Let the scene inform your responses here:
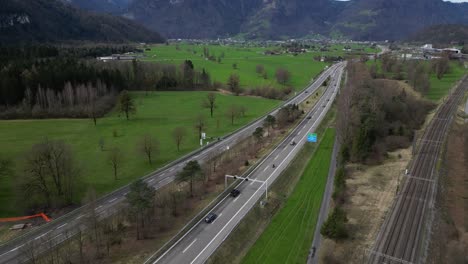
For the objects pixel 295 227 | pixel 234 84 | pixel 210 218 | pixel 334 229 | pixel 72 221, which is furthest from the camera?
pixel 234 84

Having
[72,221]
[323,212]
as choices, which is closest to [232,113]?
[323,212]

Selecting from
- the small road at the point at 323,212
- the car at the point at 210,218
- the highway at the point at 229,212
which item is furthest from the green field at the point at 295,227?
the car at the point at 210,218

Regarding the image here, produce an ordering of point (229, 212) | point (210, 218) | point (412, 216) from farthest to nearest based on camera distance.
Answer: point (412, 216) → point (229, 212) → point (210, 218)

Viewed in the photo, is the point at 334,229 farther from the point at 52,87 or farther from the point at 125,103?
the point at 52,87

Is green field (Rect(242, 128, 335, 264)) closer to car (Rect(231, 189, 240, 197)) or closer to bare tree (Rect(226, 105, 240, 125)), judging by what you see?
car (Rect(231, 189, 240, 197))

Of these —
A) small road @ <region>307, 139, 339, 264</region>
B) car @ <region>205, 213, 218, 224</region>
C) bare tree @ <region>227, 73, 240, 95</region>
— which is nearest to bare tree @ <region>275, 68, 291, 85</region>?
bare tree @ <region>227, 73, 240, 95</region>
